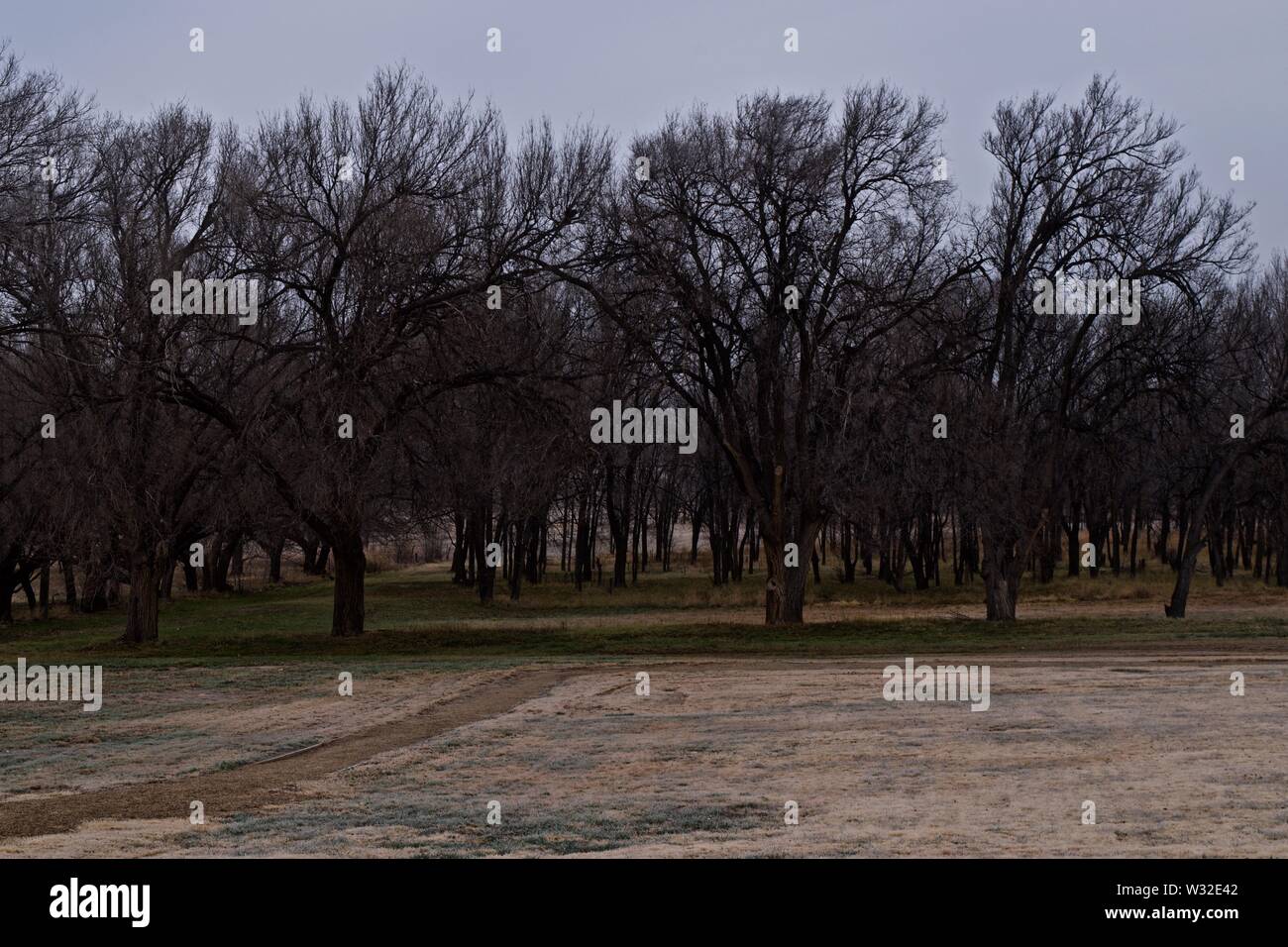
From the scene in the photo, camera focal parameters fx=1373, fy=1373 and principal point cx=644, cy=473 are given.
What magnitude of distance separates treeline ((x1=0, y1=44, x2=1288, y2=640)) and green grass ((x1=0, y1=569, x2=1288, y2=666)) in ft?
7.52

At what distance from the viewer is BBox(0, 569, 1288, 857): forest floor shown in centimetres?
1223

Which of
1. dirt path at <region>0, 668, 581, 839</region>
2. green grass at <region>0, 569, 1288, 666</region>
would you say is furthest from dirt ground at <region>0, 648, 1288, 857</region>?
green grass at <region>0, 569, 1288, 666</region>

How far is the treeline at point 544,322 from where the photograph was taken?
29891mm

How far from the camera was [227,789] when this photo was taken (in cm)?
1530

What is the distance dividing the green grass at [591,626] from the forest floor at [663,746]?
0.25 m

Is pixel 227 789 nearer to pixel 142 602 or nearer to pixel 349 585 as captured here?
pixel 349 585

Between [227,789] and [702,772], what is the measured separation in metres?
5.40

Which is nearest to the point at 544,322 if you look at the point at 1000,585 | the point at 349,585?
the point at 349,585

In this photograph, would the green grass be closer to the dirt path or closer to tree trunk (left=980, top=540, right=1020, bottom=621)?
tree trunk (left=980, top=540, right=1020, bottom=621)

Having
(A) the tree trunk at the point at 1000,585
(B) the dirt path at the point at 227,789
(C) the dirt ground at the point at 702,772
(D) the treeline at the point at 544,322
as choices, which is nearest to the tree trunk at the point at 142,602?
(D) the treeline at the point at 544,322

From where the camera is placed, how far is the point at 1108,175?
36.0 metres
